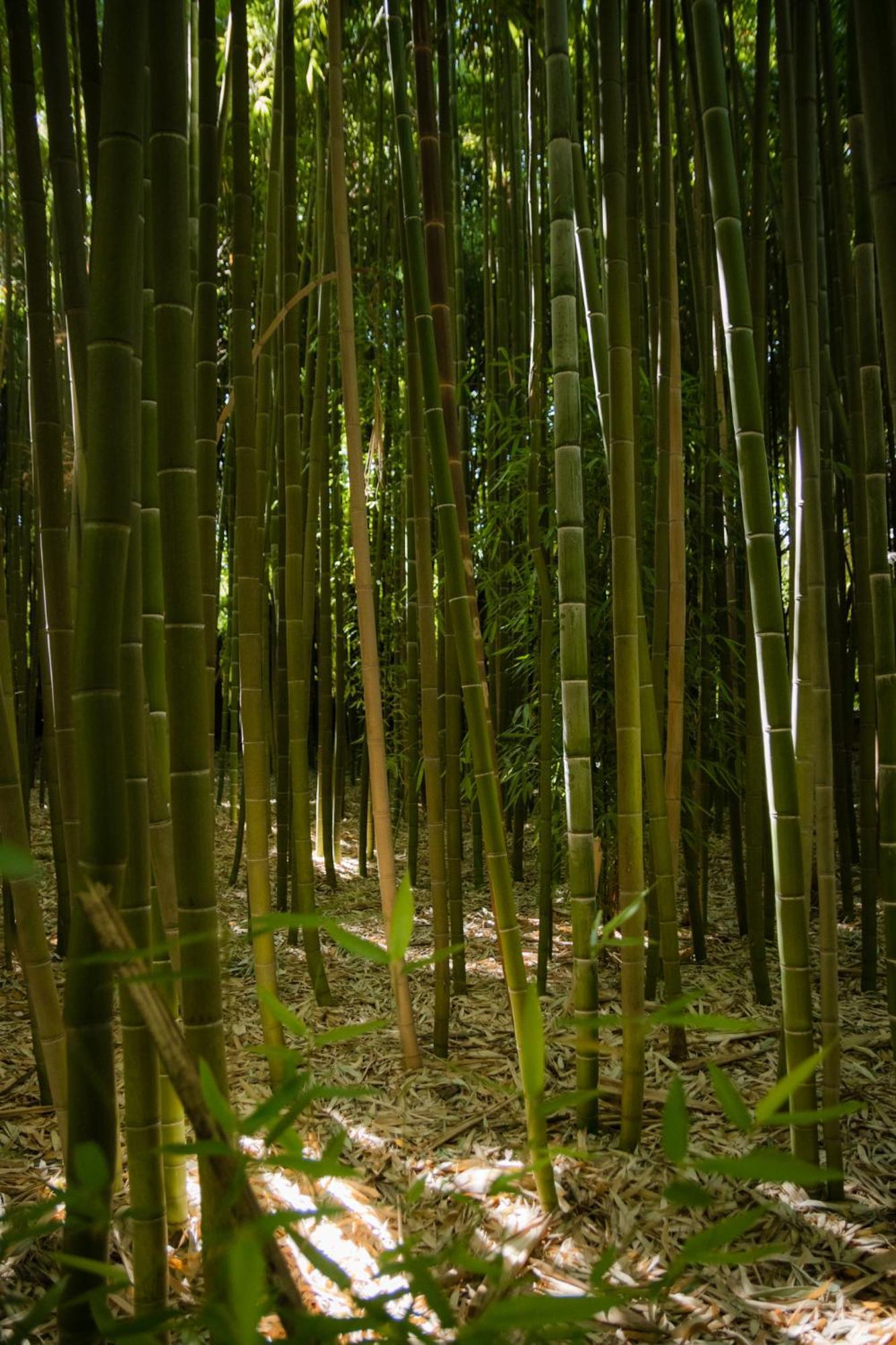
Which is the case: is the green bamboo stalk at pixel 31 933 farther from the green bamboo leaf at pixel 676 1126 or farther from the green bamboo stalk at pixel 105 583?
the green bamboo leaf at pixel 676 1126

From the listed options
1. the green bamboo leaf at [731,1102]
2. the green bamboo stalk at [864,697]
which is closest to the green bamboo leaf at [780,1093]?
the green bamboo leaf at [731,1102]

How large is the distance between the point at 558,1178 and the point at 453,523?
2.92 feet

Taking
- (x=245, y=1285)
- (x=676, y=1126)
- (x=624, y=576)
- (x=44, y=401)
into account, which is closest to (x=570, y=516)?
(x=624, y=576)

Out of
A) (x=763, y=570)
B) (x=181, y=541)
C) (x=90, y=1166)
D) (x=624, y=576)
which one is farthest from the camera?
(x=624, y=576)

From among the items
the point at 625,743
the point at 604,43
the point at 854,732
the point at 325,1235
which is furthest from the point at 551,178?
the point at 854,732

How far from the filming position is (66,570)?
1.12m

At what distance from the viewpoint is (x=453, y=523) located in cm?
129

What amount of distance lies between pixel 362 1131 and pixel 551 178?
53.4 inches

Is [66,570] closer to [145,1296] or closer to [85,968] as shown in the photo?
[85,968]

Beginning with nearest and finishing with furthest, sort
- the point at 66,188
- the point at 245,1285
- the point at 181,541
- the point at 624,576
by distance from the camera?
the point at 245,1285 → the point at 181,541 → the point at 66,188 → the point at 624,576

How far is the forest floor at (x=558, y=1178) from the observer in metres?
1.01

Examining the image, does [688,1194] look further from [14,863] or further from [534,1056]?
[14,863]

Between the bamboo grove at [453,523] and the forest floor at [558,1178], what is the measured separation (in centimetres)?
6

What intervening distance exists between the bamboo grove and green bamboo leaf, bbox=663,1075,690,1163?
0.12 feet
